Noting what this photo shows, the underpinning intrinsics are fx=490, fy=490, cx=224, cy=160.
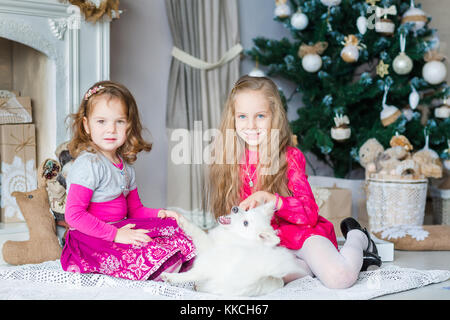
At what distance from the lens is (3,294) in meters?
1.18

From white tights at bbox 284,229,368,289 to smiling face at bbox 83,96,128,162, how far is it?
0.59 metres

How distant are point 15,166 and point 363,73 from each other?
5.39 feet

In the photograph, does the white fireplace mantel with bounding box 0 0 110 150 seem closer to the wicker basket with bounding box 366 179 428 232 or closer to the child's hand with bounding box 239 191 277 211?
the child's hand with bounding box 239 191 277 211

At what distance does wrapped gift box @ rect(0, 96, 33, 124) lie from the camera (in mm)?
1887

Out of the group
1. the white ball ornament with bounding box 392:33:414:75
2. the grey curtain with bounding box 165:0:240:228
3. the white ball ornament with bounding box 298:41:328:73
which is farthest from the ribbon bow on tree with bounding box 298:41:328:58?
the grey curtain with bounding box 165:0:240:228

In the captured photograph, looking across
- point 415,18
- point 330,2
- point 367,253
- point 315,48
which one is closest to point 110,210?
point 367,253

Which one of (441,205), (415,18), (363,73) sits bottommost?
(441,205)

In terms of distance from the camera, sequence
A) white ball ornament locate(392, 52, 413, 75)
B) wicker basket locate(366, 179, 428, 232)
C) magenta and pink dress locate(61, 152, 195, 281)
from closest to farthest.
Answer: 1. magenta and pink dress locate(61, 152, 195, 281)
2. wicker basket locate(366, 179, 428, 232)
3. white ball ornament locate(392, 52, 413, 75)

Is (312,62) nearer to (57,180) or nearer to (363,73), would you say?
(363,73)

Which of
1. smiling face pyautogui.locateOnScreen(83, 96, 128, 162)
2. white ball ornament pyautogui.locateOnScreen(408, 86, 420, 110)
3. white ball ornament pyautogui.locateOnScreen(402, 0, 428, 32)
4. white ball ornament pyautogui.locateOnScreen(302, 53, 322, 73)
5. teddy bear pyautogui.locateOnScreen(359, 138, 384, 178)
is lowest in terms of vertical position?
teddy bear pyautogui.locateOnScreen(359, 138, 384, 178)

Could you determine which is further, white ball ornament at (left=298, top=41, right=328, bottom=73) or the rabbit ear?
white ball ornament at (left=298, top=41, right=328, bottom=73)

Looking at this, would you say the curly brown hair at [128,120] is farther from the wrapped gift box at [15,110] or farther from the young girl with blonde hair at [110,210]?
the wrapped gift box at [15,110]

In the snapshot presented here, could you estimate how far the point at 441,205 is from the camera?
248cm

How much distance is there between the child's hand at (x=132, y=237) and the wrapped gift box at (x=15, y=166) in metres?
0.79
